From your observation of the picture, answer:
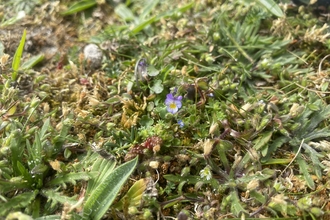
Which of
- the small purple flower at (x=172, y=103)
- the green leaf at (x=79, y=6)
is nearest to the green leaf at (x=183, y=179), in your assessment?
the small purple flower at (x=172, y=103)

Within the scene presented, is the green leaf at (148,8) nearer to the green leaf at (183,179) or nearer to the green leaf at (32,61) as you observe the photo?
the green leaf at (32,61)

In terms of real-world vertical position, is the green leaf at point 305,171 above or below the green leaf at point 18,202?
below

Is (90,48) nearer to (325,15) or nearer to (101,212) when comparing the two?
(101,212)

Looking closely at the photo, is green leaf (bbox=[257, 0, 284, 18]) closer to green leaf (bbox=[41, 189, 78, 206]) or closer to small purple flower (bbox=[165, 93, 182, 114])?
small purple flower (bbox=[165, 93, 182, 114])

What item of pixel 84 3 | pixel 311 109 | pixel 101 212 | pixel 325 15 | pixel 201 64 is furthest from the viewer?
pixel 84 3

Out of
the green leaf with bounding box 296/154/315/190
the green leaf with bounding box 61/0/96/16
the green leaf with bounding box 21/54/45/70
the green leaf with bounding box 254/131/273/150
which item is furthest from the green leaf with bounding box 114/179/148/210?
the green leaf with bounding box 61/0/96/16

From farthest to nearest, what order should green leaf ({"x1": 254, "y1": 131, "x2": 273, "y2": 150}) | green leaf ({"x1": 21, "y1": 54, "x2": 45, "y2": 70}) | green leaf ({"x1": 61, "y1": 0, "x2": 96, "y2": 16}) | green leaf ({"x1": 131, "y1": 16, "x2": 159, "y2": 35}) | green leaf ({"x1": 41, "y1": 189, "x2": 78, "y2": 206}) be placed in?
green leaf ({"x1": 61, "y1": 0, "x2": 96, "y2": 16}) < green leaf ({"x1": 131, "y1": 16, "x2": 159, "y2": 35}) < green leaf ({"x1": 21, "y1": 54, "x2": 45, "y2": 70}) < green leaf ({"x1": 254, "y1": 131, "x2": 273, "y2": 150}) < green leaf ({"x1": 41, "y1": 189, "x2": 78, "y2": 206})

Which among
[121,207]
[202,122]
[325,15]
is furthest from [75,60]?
[325,15]
